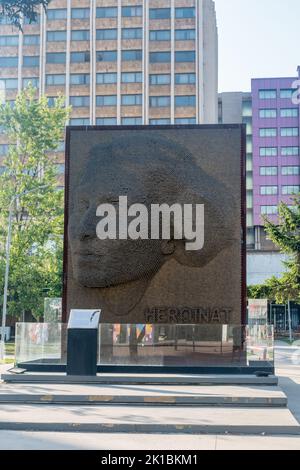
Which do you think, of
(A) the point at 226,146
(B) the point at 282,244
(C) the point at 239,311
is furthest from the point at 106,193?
(B) the point at 282,244

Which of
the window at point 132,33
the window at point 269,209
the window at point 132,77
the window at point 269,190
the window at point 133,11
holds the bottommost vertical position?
the window at point 269,209

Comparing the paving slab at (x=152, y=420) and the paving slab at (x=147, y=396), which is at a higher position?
the paving slab at (x=147, y=396)

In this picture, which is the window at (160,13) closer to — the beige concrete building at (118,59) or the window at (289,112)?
the beige concrete building at (118,59)

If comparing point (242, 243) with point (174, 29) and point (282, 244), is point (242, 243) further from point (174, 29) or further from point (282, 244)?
point (174, 29)

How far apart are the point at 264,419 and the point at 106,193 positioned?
9.32 meters

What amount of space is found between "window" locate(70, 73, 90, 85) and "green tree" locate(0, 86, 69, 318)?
1432 inches

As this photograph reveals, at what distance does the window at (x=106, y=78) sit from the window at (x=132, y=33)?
4.34 metres

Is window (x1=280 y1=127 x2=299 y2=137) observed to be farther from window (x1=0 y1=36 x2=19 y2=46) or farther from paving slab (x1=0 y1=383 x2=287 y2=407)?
paving slab (x1=0 y1=383 x2=287 y2=407)

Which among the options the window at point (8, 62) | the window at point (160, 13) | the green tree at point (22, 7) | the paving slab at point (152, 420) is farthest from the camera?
the window at point (8, 62)

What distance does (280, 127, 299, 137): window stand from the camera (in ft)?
311

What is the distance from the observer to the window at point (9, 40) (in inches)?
3049

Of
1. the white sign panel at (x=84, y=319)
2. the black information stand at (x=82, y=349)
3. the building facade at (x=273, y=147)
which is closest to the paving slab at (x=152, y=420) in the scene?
the black information stand at (x=82, y=349)

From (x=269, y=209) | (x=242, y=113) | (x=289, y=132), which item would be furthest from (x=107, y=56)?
(x=269, y=209)

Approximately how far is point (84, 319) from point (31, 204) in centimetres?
2290
